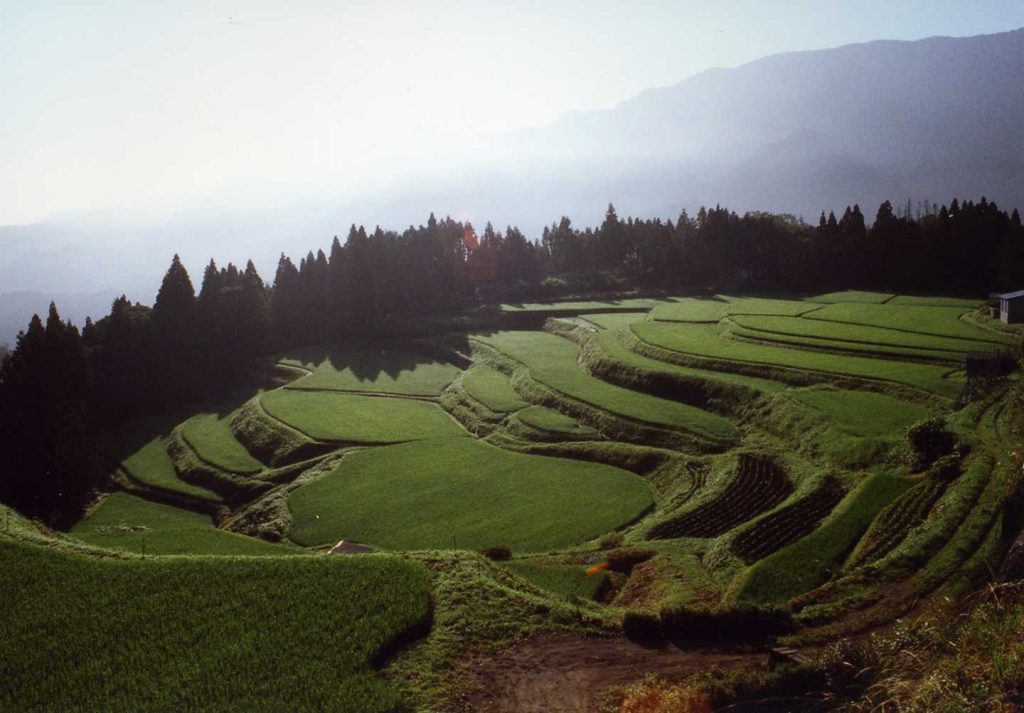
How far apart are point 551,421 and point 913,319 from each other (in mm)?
27187

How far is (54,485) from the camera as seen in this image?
36656 millimetres

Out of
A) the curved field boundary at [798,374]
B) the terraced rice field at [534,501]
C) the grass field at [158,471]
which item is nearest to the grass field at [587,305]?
the terraced rice field at [534,501]

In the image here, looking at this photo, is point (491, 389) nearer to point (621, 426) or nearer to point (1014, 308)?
point (621, 426)

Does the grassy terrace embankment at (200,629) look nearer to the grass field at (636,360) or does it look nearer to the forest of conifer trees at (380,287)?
the forest of conifer trees at (380,287)

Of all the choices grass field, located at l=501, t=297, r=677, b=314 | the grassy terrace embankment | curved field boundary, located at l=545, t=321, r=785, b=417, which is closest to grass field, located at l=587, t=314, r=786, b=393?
curved field boundary, located at l=545, t=321, r=785, b=417

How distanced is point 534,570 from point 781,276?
6537 cm

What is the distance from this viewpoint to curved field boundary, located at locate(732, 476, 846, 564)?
2259 cm

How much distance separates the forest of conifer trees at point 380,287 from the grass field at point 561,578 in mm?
26733

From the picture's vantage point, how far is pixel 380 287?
76.6 m

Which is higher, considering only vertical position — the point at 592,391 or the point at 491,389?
the point at 592,391

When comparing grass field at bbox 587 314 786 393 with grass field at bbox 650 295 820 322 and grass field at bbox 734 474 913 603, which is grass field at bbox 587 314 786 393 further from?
grass field at bbox 734 474 913 603

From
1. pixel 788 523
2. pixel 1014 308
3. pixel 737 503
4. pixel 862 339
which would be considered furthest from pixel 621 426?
pixel 1014 308

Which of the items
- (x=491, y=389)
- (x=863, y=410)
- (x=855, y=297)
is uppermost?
(x=855, y=297)

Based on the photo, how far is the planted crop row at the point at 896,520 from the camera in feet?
65.3
